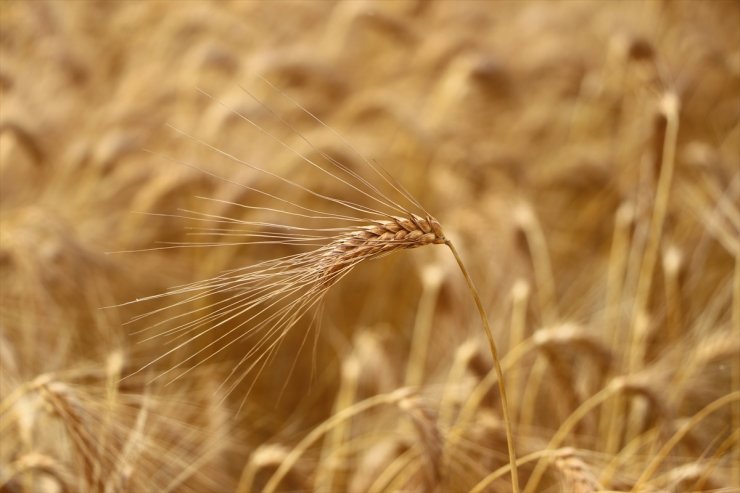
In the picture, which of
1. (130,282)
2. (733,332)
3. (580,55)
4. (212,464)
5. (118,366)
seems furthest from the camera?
(580,55)

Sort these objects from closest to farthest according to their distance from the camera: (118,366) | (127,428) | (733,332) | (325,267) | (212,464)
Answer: (325,267), (127,428), (118,366), (212,464), (733,332)

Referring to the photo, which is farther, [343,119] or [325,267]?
[343,119]

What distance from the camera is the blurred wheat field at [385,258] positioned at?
1.71 metres

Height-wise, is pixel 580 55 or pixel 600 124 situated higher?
pixel 580 55

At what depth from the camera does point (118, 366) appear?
1769 mm

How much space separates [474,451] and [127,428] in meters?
0.64

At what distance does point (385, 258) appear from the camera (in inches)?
117

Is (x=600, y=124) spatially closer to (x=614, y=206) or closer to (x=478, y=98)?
(x=478, y=98)

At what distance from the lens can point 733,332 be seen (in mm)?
2121

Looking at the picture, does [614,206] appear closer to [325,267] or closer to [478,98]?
[478,98]

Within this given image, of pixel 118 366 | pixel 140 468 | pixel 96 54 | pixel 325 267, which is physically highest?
pixel 96 54

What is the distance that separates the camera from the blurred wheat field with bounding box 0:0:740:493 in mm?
1705

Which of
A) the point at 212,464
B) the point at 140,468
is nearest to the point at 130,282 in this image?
the point at 212,464

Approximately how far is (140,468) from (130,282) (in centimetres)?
118
